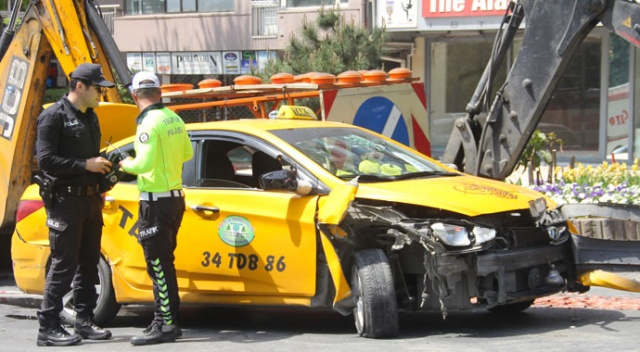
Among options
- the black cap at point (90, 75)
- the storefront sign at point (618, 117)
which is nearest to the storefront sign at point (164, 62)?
the storefront sign at point (618, 117)

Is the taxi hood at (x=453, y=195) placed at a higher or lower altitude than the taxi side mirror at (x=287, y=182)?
lower

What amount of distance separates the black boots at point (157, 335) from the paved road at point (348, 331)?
58mm

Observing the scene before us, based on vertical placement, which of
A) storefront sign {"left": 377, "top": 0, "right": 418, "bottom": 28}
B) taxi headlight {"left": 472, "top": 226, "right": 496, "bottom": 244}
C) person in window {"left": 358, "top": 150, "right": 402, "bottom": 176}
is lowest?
taxi headlight {"left": 472, "top": 226, "right": 496, "bottom": 244}

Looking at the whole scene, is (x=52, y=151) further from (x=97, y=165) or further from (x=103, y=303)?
(x=103, y=303)

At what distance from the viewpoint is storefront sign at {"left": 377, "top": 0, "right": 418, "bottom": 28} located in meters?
21.4

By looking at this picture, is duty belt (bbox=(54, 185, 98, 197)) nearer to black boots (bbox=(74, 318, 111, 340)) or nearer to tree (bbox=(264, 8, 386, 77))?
black boots (bbox=(74, 318, 111, 340))

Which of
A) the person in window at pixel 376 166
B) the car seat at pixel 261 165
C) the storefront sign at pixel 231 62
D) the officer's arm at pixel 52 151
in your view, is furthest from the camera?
the storefront sign at pixel 231 62

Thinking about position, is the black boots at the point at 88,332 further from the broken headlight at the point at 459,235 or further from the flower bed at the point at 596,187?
the flower bed at the point at 596,187

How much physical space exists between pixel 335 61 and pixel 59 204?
1173 cm

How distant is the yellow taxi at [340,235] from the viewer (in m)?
7.09

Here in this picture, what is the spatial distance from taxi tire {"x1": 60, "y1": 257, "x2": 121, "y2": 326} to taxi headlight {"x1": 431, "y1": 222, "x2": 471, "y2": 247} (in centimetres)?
260

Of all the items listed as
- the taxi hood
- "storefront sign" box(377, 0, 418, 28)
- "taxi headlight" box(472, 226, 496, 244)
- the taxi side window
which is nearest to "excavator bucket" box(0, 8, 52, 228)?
the taxi side window

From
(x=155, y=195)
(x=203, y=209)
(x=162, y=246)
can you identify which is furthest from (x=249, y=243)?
(x=155, y=195)

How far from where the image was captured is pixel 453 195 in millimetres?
7273
